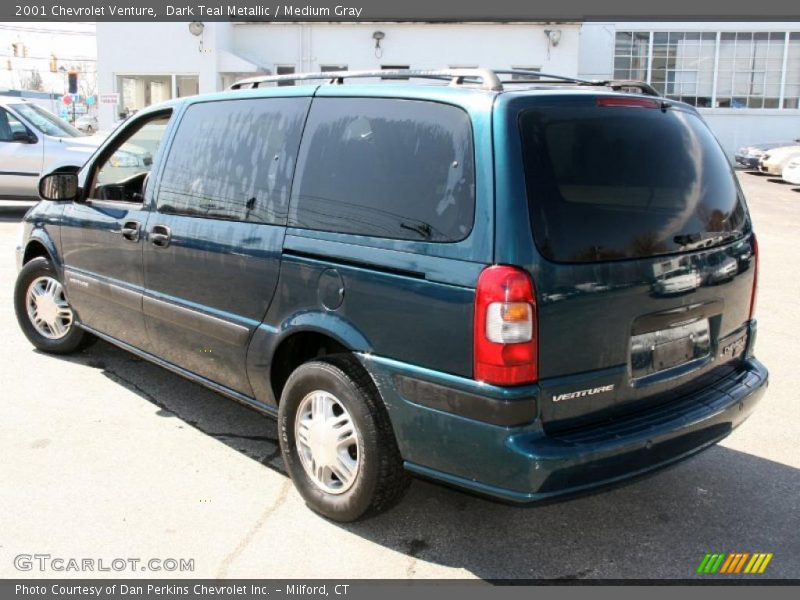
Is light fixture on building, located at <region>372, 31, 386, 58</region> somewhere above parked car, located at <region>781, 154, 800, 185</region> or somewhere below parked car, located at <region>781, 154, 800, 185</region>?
above

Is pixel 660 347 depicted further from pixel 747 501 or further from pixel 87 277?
pixel 87 277

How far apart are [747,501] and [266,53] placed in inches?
990

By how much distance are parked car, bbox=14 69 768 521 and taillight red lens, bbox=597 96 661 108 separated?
0.01 meters

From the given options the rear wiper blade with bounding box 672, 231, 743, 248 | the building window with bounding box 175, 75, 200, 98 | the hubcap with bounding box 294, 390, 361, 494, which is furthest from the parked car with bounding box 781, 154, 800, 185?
the hubcap with bounding box 294, 390, 361, 494

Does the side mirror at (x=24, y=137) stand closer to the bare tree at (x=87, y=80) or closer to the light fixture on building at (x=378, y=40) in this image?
the light fixture on building at (x=378, y=40)

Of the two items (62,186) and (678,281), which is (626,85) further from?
(62,186)

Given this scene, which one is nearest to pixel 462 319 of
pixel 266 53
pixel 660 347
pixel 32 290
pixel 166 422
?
pixel 660 347

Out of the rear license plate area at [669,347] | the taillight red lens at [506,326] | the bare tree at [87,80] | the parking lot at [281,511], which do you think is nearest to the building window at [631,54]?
the parking lot at [281,511]

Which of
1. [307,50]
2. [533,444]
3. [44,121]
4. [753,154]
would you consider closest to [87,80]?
[307,50]

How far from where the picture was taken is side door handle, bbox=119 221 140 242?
4.62 meters

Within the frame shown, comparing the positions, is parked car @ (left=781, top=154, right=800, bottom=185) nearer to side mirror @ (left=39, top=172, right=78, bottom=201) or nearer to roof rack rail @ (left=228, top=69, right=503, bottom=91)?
roof rack rail @ (left=228, top=69, right=503, bottom=91)

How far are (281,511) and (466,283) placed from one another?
154 centimetres

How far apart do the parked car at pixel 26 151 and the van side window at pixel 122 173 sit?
26.0 ft

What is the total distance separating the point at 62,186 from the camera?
17.2ft
